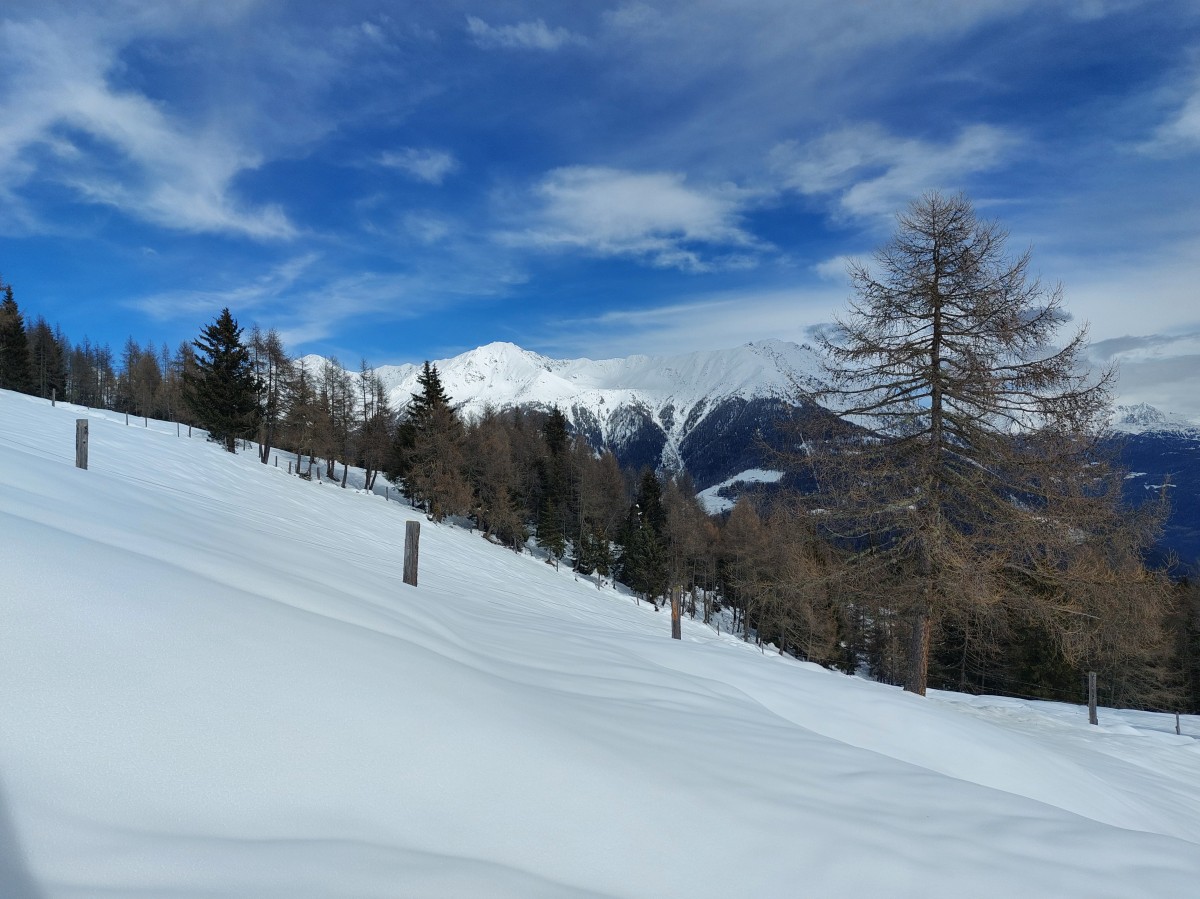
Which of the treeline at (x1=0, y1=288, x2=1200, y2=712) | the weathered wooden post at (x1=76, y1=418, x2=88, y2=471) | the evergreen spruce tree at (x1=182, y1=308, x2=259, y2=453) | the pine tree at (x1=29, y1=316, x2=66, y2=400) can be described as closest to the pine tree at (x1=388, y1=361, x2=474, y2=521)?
the treeline at (x1=0, y1=288, x2=1200, y2=712)

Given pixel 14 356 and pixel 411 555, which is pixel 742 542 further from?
pixel 14 356

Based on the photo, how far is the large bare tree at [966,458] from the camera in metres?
9.61

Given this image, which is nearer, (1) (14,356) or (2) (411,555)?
(2) (411,555)

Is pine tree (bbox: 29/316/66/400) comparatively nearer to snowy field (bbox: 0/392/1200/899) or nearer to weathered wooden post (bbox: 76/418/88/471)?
weathered wooden post (bbox: 76/418/88/471)

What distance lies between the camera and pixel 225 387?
38531 mm

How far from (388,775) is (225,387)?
145ft

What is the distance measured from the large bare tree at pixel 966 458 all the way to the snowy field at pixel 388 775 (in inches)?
287

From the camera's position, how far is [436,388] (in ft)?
143

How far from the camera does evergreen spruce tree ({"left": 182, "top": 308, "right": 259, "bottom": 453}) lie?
38469mm

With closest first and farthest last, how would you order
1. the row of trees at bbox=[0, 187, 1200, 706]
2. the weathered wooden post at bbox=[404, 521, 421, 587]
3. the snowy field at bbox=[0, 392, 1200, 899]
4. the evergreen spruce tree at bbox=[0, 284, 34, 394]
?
1. the snowy field at bbox=[0, 392, 1200, 899]
2. the weathered wooden post at bbox=[404, 521, 421, 587]
3. the row of trees at bbox=[0, 187, 1200, 706]
4. the evergreen spruce tree at bbox=[0, 284, 34, 394]

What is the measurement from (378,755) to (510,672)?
164cm

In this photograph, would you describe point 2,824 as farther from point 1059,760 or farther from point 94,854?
point 1059,760

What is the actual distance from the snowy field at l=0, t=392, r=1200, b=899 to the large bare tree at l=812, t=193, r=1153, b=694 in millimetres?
7295

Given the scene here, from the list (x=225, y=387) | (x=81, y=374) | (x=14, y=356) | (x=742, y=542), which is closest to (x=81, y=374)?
A: (x=81, y=374)
